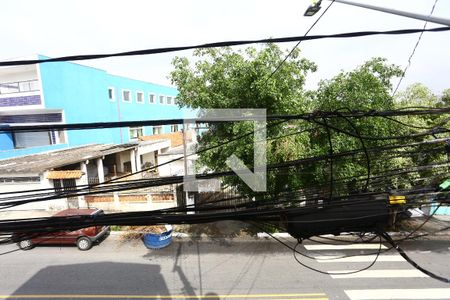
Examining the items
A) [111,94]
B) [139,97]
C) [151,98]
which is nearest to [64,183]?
[111,94]

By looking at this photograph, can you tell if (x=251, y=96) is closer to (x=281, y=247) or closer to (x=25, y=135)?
(x=281, y=247)

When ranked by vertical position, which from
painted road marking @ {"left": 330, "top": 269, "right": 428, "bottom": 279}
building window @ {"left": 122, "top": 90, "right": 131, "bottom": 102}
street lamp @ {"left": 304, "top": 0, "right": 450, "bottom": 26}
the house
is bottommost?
painted road marking @ {"left": 330, "top": 269, "right": 428, "bottom": 279}

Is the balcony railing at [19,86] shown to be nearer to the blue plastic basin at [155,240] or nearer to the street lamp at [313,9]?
the blue plastic basin at [155,240]

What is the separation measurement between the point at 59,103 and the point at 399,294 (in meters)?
18.7

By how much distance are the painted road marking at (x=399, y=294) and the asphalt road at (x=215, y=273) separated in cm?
2

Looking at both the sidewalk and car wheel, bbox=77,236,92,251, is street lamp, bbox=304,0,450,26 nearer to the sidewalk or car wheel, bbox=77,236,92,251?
the sidewalk

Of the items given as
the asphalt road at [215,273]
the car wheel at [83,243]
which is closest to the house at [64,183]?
the asphalt road at [215,273]

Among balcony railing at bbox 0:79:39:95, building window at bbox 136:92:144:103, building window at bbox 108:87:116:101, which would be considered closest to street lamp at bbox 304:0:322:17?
balcony railing at bbox 0:79:39:95

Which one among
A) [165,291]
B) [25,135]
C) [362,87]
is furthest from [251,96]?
[25,135]

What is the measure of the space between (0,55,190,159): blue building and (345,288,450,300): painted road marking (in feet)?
46.0

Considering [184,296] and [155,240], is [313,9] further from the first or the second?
[155,240]

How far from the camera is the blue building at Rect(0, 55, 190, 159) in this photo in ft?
50.7

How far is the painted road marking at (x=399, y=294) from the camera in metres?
6.18

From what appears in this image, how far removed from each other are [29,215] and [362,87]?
1604 centimetres
